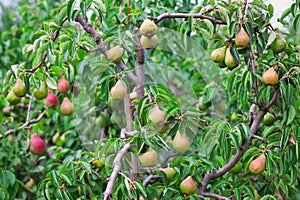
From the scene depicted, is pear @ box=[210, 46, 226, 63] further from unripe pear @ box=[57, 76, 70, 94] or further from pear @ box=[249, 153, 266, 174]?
unripe pear @ box=[57, 76, 70, 94]

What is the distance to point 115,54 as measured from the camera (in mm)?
1228

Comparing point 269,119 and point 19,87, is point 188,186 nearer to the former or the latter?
point 269,119

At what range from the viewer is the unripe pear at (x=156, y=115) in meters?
1.12

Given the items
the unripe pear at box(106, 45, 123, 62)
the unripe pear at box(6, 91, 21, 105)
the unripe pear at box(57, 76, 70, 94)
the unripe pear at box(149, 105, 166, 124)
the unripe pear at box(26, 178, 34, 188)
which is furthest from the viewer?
the unripe pear at box(26, 178, 34, 188)

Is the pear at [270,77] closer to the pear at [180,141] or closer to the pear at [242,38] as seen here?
the pear at [242,38]

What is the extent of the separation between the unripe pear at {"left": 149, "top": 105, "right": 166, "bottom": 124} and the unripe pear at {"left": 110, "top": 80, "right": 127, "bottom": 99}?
3.8 inches

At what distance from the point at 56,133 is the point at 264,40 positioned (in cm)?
121

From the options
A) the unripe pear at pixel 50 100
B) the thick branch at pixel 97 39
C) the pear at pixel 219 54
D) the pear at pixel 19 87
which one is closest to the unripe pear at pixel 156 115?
the thick branch at pixel 97 39

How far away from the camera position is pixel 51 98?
1699mm

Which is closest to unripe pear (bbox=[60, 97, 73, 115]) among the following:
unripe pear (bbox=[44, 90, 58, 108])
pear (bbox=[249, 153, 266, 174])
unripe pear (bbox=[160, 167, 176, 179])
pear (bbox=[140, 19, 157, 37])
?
unripe pear (bbox=[44, 90, 58, 108])

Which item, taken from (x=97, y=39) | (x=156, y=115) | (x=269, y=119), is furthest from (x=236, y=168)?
(x=97, y=39)

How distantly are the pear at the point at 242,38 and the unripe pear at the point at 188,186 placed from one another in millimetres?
353

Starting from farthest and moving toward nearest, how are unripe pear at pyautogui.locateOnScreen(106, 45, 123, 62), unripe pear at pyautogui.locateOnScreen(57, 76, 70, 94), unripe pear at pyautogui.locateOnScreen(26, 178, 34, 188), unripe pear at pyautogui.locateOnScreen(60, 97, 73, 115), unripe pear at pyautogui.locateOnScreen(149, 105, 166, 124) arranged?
1. unripe pear at pyautogui.locateOnScreen(26, 178, 34, 188)
2. unripe pear at pyautogui.locateOnScreen(60, 97, 73, 115)
3. unripe pear at pyautogui.locateOnScreen(57, 76, 70, 94)
4. unripe pear at pyautogui.locateOnScreen(106, 45, 123, 62)
5. unripe pear at pyautogui.locateOnScreen(149, 105, 166, 124)

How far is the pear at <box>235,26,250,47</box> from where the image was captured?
1221mm
